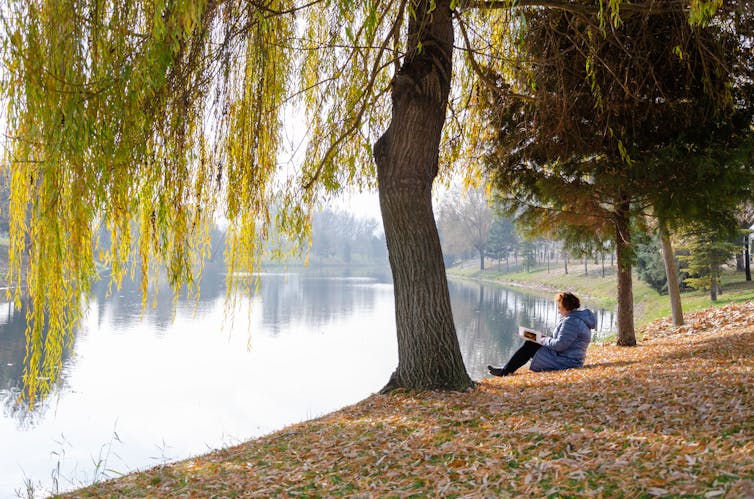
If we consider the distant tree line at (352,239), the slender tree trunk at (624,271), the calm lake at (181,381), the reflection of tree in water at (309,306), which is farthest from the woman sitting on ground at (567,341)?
the distant tree line at (352,239)

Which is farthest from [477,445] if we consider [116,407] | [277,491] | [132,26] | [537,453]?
[116,407]

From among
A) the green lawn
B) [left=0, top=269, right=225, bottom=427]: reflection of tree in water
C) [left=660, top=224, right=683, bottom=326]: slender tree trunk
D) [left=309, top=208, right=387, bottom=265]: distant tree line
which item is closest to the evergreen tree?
[left=660, top=224, right=683, bottom=326]: slender tree trunk

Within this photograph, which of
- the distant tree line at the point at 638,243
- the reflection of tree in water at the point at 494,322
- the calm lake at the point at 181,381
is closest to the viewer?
the calm lake at the point at 181,381

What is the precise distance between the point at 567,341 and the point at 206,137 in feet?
13.9

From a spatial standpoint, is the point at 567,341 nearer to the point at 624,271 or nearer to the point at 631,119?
the point at 624,271

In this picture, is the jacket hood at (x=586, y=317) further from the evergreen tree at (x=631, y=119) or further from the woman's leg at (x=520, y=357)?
the evergreen tree at (x=631, y=119)

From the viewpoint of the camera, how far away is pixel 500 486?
2646 mm

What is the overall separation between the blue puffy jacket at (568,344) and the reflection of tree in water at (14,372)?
476 cm

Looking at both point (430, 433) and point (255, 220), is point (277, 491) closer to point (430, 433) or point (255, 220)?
point (430, 433)

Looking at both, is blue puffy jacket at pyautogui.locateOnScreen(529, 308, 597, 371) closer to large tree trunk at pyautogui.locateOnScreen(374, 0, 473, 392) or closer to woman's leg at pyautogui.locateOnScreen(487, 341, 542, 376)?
woman's leg at pyautogui.locateOnScreen(487, 341, 542, 376)

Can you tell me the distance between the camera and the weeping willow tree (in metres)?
3.82

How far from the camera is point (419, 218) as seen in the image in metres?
5.09

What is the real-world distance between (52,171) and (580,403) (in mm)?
3954

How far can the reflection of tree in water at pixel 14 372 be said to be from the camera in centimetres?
816
